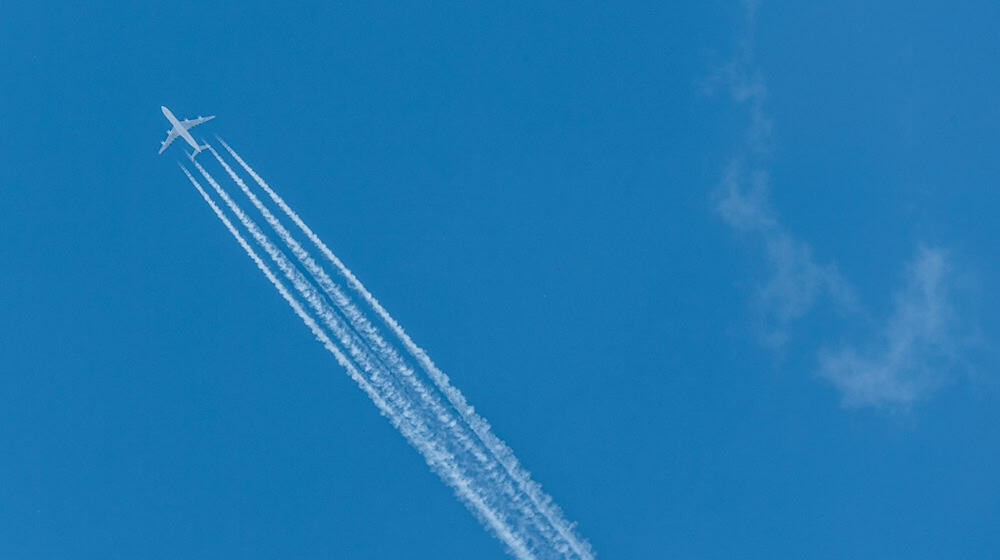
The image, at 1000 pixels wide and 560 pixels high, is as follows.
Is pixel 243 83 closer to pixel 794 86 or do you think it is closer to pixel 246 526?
pixel 246 526

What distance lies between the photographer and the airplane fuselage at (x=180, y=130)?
2286 centimetres

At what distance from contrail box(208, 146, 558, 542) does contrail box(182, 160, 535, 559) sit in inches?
16.0

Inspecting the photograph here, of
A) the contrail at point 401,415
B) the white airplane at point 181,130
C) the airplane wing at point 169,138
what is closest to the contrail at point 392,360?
the contrail at point 401,415

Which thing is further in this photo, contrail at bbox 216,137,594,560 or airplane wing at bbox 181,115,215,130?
airplane wing at bbox 181,115,215,130

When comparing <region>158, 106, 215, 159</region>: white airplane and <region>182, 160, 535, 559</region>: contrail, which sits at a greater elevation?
<region>158, 106, 215, 159</region>: white airplane

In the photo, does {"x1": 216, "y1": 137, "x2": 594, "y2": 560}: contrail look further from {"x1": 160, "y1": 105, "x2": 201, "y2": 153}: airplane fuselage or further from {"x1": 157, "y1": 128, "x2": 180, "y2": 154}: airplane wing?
{"x1": 157, "y1": 128, "x2": 180, "y2": 154}: airplane wing

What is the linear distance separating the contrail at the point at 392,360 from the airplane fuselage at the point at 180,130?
93.3 inches

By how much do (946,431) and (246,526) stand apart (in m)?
21.7

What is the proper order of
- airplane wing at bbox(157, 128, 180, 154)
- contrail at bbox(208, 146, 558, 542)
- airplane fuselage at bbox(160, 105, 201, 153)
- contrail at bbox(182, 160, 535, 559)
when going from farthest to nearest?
airplane wing at bbox(157, 128, 180, 154) → airplane fuselage at bbox(160, 105, 201, 153) → contrail at bbox(182, 160, 535, 559) → contrail at bbox(208, 146, 558, 542)

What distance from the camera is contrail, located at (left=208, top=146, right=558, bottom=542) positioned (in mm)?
20531

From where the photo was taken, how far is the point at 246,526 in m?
22.1

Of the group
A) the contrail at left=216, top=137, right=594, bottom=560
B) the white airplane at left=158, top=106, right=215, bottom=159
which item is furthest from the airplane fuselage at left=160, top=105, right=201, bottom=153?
the contrail at left=216, top=137, right=594, bottom=560

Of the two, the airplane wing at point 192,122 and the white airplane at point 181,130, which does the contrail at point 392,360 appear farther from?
the airplane wing at point 192,122

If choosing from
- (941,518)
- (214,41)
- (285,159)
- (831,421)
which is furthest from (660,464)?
(214,41)
